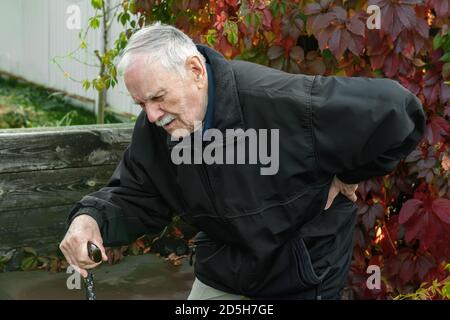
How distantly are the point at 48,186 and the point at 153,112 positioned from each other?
244 cm

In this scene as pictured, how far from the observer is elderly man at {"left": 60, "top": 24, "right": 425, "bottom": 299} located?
269cm

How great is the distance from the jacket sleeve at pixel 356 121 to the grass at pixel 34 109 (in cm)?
508

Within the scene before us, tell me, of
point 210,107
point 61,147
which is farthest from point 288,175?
point 61,147

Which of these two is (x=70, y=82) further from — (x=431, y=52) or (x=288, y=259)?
(x=288, y=259)

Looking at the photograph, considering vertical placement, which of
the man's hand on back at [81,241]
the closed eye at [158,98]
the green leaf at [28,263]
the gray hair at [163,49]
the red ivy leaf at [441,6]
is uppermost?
the red ivy leaf at [441,6]

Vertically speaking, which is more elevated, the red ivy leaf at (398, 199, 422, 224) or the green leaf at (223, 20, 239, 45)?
the green leaf at (223, 20, 239, 45)

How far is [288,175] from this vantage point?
2756mm

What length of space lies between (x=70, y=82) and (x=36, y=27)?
1.35 metres

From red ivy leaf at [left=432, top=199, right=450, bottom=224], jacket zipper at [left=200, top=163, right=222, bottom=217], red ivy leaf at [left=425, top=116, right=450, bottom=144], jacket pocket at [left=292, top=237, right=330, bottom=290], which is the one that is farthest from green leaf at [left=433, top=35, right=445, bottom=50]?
jacket zipper at [left=200, top=163, right=222, bottom=217]

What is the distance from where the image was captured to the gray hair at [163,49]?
2635mm

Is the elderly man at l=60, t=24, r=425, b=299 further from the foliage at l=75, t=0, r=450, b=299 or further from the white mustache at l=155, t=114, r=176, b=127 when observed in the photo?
the foliage at l=75, t=0, r=450, b=299

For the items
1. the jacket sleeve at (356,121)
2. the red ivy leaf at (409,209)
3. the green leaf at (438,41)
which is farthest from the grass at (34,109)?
the jacket sleeve at (356,121)

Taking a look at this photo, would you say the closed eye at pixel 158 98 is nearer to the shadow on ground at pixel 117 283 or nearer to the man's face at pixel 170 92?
the man's face at pixel 170 92

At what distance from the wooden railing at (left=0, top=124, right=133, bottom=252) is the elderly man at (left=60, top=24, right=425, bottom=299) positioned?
6.49 feet
